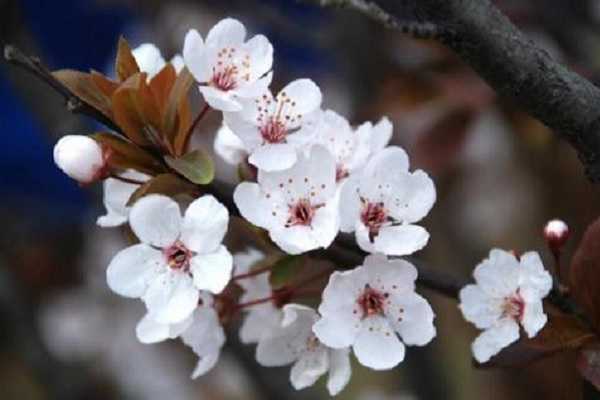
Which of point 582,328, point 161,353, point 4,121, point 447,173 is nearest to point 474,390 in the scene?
point 161,353

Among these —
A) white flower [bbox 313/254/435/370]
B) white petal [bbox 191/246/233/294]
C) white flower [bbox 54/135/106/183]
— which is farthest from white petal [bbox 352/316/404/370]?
white flower [bbox 54/135/106/183]

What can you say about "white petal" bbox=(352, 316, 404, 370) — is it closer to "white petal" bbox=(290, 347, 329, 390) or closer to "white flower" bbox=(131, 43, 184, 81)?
"white petal" bbox=(290, 347, 329, 390)

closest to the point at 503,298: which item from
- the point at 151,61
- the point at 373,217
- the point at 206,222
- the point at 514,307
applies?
the point at 514,307

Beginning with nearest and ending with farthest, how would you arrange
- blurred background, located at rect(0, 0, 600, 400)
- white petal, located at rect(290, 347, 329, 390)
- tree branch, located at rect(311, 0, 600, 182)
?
tree branch, located at rect(311, 0, 600, 182) < white petal, located at rect(290, 347, 329, 390) < blurred background, located at rect(0, 0, 600, 400)

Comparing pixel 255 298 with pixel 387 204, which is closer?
pixel 387 204

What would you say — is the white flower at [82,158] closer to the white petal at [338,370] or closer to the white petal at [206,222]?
the white petal at [206,222]

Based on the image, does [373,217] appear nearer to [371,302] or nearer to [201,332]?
[371,302]
